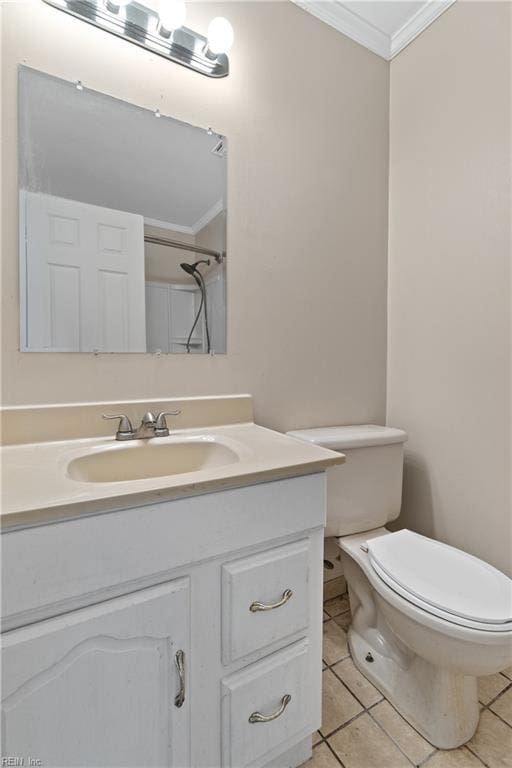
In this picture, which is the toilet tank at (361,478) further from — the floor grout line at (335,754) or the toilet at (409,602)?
the floor grout line at (335,754)

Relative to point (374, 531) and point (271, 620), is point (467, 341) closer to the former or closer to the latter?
point (374, 531)

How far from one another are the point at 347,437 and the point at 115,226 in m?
0.99

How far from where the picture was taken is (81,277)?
39.9 inches

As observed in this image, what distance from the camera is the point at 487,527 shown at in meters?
1.27

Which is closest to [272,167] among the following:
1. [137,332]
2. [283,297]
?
[283,297]

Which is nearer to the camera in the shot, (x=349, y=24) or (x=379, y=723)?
(x=379, y=723)

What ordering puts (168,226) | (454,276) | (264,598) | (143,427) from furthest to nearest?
(454,276) → (168,226) → (143,427) → (264,598)

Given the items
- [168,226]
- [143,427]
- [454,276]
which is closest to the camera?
[143,427]

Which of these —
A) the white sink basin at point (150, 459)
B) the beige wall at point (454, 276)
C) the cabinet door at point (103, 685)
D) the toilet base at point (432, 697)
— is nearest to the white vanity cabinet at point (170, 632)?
the cabinet door at point (103, 685)

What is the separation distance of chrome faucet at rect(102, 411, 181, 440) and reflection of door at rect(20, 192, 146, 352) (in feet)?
0.69

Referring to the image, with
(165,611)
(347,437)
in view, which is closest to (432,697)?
(347,437)

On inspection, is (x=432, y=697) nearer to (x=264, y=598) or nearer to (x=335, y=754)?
(x=335, y=754)

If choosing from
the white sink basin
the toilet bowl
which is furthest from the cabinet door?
the toilet bowl

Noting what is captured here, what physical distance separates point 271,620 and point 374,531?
656mm
